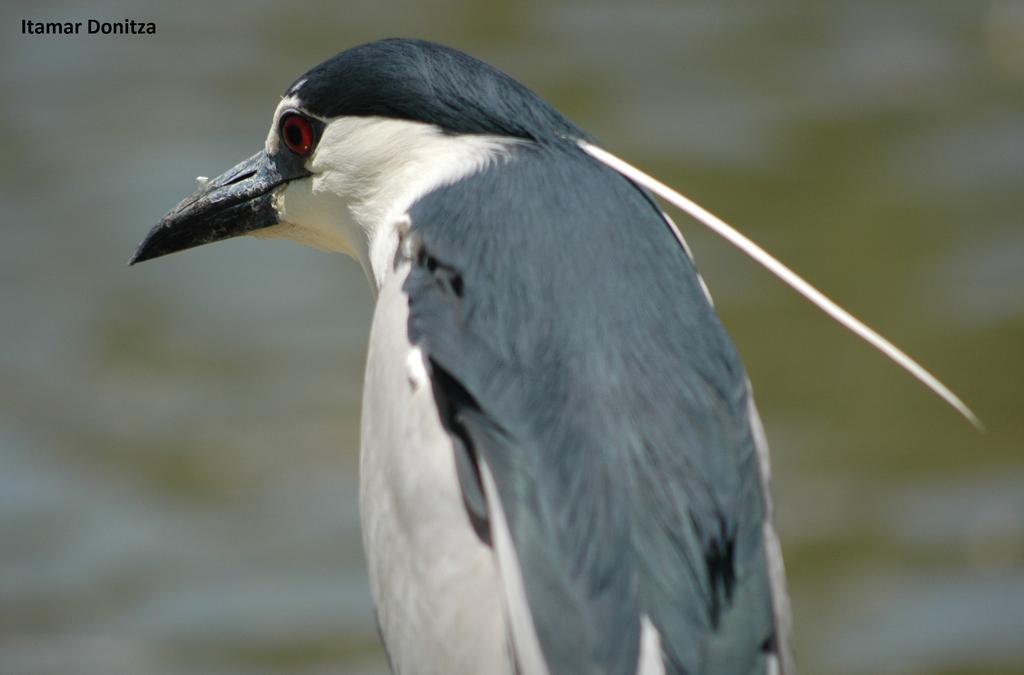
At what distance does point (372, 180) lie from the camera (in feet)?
7.13

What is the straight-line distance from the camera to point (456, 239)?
72.6 inches

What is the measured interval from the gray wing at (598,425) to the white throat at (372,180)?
151 millimetres

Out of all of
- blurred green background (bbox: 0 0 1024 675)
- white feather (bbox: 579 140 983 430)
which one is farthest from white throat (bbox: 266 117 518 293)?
blurred green background (bbox: 0 0 1024 675)

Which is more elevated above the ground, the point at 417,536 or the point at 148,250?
the point at 148,250

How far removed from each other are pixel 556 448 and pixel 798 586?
2923 millimetres

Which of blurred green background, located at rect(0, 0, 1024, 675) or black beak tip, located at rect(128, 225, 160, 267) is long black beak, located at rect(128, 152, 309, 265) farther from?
blurred green background, located at rect(0, 0, 1024, 675)

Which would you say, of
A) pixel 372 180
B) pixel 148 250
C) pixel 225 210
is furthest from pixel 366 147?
pixel 148 250

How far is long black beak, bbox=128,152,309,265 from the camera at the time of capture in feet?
7.60

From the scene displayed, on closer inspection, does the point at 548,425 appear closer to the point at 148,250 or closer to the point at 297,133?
the point at 297,133

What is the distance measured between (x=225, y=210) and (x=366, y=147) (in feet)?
1.03

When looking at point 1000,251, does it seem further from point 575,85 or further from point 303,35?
point 303,35

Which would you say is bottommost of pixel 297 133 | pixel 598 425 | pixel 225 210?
pixel 598 425

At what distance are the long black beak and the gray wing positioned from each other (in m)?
0.51

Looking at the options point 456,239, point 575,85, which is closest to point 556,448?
point 456,239
